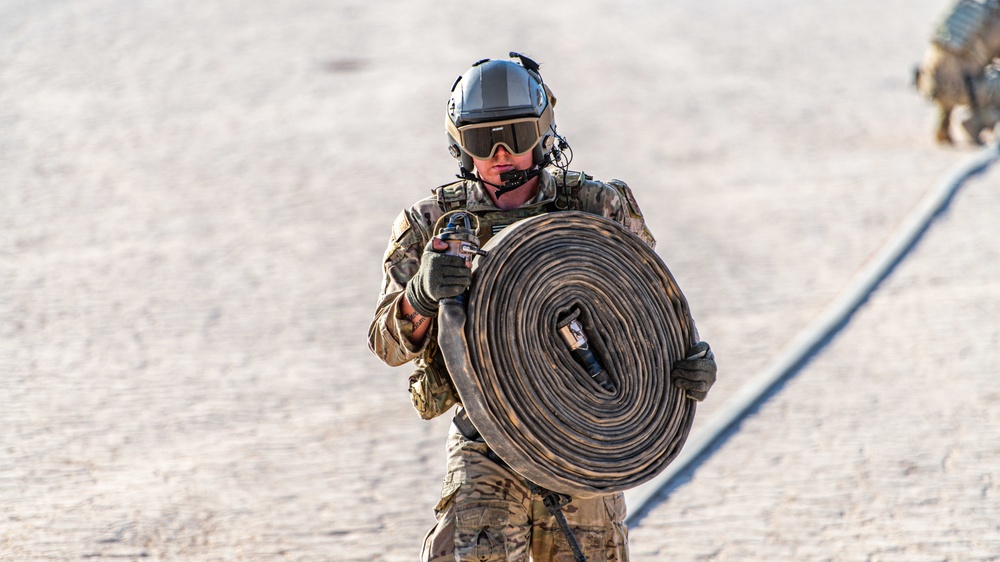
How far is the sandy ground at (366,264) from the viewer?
6.48 meters

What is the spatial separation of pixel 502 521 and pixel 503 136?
144 cm

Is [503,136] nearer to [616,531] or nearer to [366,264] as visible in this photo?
[616,531]

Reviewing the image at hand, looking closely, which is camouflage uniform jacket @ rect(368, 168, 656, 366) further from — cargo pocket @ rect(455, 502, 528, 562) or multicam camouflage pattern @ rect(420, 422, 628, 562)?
cargo pocket @ rect(455, 502, 528, 562)

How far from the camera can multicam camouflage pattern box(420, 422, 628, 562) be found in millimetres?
4465

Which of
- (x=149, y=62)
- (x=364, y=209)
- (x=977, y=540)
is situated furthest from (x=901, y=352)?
(x=149, y=62)

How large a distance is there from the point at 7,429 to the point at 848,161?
10.3 m

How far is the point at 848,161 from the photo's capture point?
566 inches

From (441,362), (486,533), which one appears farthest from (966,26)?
(486,533)

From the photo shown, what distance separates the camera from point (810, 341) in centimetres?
905

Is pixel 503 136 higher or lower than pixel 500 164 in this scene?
higher

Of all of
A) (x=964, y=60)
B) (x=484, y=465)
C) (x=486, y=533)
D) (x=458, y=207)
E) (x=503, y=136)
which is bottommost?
→ (x=964, y=60)

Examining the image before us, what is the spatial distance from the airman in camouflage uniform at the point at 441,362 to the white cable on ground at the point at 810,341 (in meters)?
1.86

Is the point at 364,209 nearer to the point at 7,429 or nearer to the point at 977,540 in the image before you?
the point at 7,429

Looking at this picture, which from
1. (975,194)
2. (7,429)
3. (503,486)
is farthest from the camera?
(975,194)
